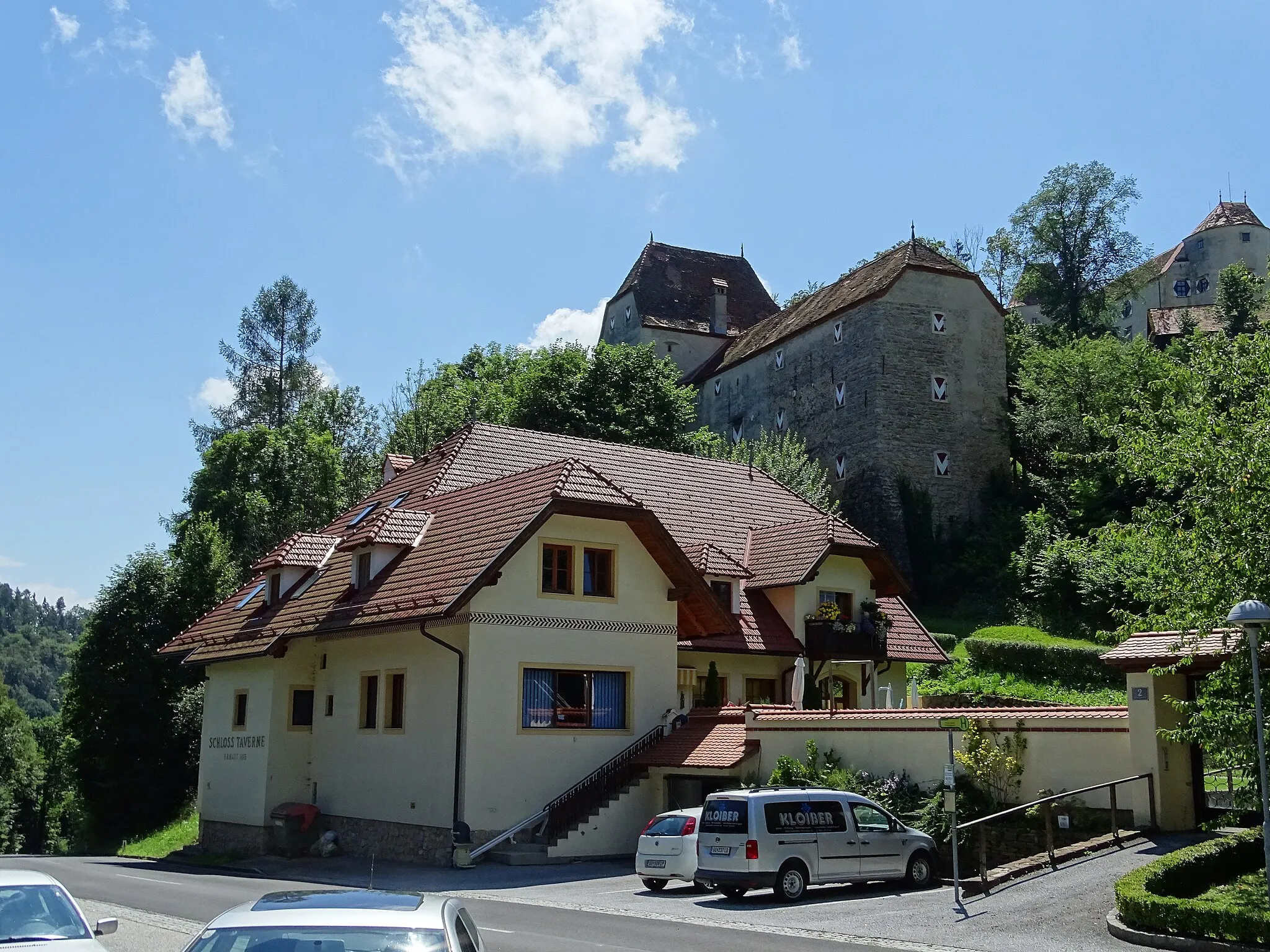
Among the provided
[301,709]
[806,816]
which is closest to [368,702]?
[301,709]

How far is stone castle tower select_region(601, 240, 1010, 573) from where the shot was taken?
192ft

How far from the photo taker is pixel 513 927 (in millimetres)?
15688

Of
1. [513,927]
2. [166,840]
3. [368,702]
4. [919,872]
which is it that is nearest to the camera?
[513,927]

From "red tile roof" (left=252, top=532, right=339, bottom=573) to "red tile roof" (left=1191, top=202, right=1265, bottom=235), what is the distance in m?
90.0

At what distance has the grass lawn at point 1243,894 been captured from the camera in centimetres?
1346

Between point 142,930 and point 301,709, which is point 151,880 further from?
point 142,930

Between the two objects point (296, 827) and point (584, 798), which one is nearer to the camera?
point (584, 798)

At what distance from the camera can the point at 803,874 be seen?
61.3 ft

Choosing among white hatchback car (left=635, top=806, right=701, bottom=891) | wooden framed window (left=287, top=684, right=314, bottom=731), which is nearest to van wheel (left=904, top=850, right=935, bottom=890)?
white hatchback car (left=635, top=806, right=701, bottom=891)

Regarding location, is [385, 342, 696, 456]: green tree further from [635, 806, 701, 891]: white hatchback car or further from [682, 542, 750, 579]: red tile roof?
[635, 806, 701, 891]: white hatchback car

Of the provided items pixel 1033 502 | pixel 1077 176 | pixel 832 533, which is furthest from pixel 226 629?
pixel 1077 176

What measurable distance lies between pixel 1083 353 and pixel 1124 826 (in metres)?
42.8

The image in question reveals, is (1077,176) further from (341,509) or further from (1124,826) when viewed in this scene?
(1124,826)

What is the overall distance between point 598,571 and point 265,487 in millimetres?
37559
